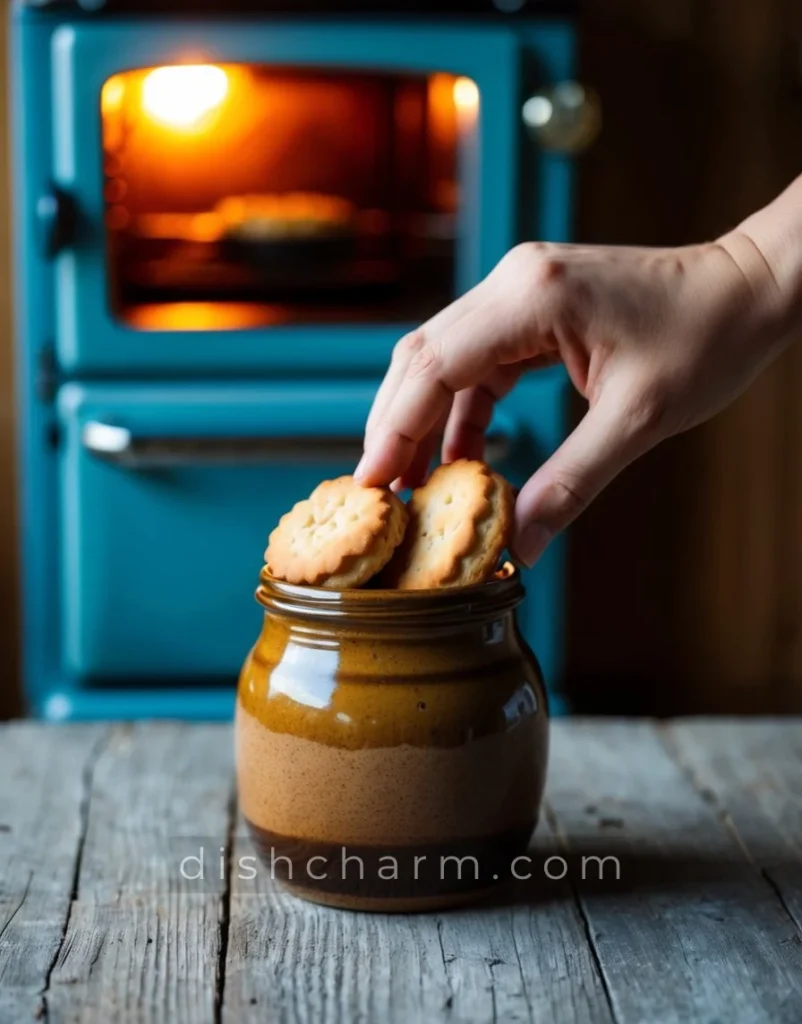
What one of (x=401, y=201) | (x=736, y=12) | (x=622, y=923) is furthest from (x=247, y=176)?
(x=622, y=923)

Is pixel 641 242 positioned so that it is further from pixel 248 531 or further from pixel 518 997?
pixel 518 997

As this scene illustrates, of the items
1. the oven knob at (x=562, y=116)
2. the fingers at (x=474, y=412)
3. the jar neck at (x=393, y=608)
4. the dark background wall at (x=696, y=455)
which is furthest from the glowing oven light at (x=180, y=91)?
the jar neck at (x=393, y=608)

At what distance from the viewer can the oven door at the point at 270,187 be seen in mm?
1765

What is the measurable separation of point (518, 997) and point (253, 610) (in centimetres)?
121

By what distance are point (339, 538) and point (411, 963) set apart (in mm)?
247

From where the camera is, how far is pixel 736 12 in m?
2.13

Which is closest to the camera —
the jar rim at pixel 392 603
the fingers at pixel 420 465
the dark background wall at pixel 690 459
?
the jar rim at pixel 392 603

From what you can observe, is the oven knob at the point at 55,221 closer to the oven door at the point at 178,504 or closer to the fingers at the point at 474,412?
the oven door at the point at 178,504

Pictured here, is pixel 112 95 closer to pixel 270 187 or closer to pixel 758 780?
pixel 270 187

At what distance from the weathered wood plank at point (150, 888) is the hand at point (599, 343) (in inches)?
11.5

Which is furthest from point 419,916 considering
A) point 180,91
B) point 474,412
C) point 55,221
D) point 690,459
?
point 690,459

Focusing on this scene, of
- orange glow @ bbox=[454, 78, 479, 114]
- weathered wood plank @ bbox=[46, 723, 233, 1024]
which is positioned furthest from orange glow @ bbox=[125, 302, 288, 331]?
weathered wood plank @ bbox=[46, 723, 233, 1024]

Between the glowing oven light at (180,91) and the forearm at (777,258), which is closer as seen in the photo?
the forearm at (777,258)

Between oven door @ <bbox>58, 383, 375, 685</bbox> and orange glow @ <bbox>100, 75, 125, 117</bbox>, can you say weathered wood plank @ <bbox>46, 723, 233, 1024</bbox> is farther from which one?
orange glow @ <bbox>100, 75, 125, 117</bbox>
